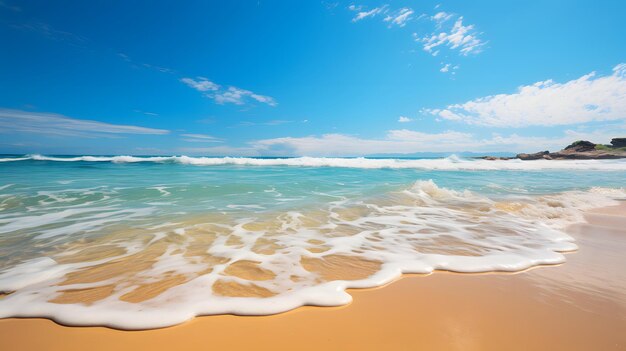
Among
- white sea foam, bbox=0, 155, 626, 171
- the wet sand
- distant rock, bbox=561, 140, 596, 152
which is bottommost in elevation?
the wet sand

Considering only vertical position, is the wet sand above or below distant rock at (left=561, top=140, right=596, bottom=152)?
below

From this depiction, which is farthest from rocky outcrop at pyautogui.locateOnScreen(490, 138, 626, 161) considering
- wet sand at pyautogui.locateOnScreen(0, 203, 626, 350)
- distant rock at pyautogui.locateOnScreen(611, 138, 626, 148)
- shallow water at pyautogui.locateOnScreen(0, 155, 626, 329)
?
wet sand at pyautogui.locateOnScreen(0, 203, 626, 350)

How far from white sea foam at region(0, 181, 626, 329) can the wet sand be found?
0.43ft

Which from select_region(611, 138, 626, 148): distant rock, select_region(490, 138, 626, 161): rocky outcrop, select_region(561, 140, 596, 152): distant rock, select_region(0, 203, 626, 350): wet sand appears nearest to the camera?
select_region(0, 203, 626, 350): wet sand

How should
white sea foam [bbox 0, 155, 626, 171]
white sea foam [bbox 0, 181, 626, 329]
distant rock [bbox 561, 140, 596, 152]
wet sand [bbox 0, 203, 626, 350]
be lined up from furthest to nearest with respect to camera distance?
distant rock [bbox 561, 140, 596, 152]
white sea foam [bbox 0, 155, 626, 171]
white sea foam [bbox 0, 181, 626, 329]
wet sand [bbox 0, 203, 626, 350]

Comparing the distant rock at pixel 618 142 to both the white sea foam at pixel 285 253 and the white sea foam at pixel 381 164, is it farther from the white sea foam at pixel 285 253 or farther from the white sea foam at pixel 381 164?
the white sea foam at pixel 285 253

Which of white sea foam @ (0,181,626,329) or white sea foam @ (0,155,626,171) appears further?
white sea foam @ (0,155,626,171)

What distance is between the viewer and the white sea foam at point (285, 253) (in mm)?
2041

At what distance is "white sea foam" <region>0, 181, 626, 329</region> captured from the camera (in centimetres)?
204

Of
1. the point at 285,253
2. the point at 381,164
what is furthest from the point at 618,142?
the point at 285,253

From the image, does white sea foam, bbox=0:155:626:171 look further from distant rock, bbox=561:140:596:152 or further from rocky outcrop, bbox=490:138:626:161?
distant rock, bbox=561:140:596:152

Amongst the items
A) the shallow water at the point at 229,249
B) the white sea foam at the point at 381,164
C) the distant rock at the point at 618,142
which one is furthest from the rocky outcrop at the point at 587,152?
the shallow water at the point at 229,249

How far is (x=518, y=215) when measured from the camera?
563 cm

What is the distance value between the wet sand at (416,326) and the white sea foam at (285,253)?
13 cm
